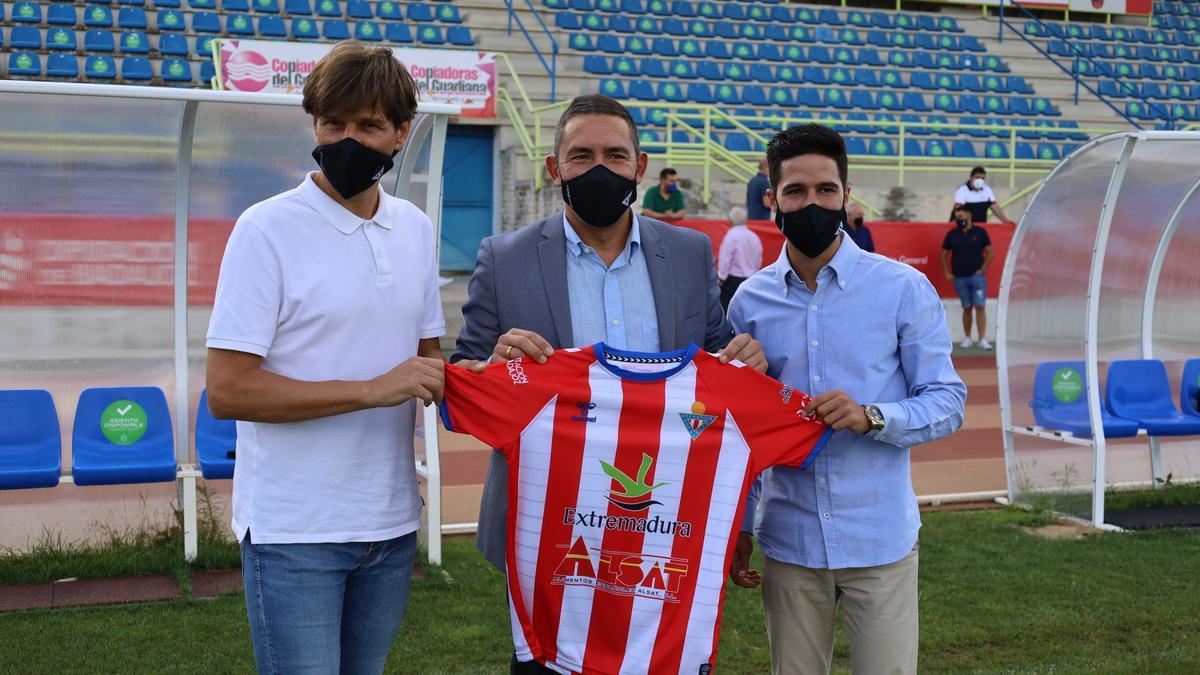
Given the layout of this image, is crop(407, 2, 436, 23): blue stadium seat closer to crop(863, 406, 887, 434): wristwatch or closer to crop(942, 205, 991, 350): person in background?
crop(942, 205, 991, 350): person in background

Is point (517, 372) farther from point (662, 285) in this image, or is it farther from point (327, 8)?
point (327, 8)

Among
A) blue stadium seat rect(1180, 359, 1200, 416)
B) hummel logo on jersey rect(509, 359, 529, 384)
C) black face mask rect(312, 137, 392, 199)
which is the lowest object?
blue stadium seat rect(1180, 359, 1200, 416)

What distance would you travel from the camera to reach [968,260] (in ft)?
52.5

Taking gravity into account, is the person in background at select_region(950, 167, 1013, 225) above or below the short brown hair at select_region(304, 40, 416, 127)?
above

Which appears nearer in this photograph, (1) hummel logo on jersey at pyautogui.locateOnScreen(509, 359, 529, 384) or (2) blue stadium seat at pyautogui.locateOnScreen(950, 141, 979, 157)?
(1) hummel logo on jersey at pyautogui.locateOnScreen(509, 359, 529, 384)

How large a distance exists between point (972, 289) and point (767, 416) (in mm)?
14209

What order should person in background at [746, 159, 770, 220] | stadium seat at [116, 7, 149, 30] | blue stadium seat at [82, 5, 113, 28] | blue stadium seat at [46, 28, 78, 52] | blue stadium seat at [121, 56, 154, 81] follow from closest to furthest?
person in background at [746, 159, 770, 220], blue stadium seat at [121, 56, 154, 81], blue stadium seat at [46, 28, 78, 52], blue stadium seat at [82, 5, 113, 28], stadium seat at [116, 7, 149, 30]

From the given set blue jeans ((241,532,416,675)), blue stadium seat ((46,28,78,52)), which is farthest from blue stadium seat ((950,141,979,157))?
blue jeans ((241,532,416,675))

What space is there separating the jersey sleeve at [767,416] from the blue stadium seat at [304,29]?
19.0 m

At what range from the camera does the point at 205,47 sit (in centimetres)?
1964

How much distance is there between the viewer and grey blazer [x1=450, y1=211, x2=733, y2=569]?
295 cm

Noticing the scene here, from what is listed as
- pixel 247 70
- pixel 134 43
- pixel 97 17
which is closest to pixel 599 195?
pixel 247 70

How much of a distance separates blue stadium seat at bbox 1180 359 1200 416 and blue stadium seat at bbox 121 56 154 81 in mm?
16342

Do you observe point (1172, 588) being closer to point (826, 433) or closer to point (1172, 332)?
point (1172, 332)
